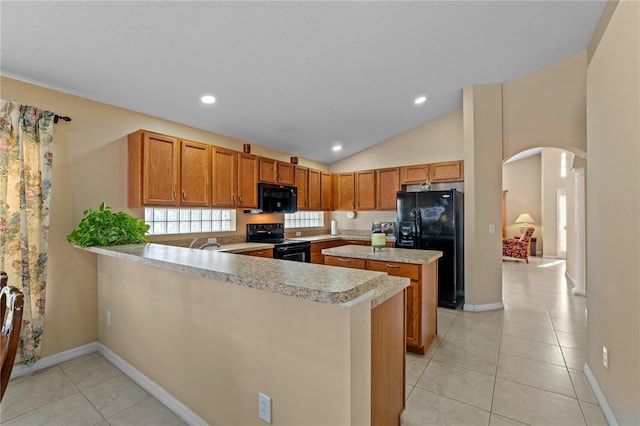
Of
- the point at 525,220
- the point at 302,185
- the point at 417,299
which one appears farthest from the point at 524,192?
the point at 417,299

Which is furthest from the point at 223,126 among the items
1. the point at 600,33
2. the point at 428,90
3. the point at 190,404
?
the point at 600,33

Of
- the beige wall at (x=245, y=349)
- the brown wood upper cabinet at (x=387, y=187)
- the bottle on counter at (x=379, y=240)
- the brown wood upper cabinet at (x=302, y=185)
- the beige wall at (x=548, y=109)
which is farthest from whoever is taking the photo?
the brown wood upper cabinet at (x=387, y=187)

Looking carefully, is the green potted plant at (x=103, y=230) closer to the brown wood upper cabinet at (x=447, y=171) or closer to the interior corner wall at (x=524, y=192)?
the brown wood upper cabinet at (x=447, y=171)

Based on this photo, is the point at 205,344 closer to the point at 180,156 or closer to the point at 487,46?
the point at 180,156

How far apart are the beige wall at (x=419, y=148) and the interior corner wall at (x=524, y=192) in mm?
6098

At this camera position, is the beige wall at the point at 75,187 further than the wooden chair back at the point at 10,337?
Yes

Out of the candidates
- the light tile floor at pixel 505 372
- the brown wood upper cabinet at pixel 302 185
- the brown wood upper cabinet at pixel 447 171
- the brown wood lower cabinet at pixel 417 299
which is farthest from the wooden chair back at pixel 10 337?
the brown wood upper cabinet at pixel 447 171

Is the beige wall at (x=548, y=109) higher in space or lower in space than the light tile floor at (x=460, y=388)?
higher

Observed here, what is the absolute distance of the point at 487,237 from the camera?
390 centimetres

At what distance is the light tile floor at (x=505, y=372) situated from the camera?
1859 millimetres

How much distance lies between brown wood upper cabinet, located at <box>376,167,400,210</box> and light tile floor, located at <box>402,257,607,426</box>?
201 cm

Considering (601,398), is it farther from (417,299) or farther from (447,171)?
(447,171)

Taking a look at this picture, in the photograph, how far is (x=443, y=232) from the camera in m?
4.06

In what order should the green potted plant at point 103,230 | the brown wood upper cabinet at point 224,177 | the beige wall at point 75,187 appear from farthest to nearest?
the brown wood upper cabinet at point 224,177 < the beige wall at point 75,187 < the green potted plant at point 103,230
